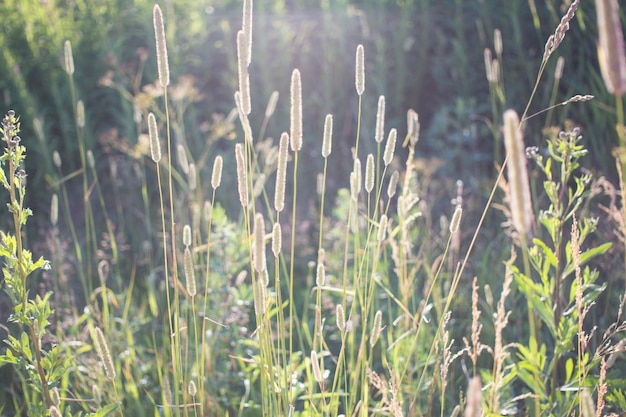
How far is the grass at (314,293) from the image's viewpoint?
4.99 ft

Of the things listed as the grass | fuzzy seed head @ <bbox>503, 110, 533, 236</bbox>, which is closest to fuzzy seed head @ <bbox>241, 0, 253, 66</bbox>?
the grass

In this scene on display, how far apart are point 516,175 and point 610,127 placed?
3573 mm

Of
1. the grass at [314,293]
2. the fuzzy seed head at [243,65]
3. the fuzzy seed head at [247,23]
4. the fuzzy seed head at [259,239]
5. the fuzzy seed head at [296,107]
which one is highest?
the fuzzy seed head at [247,23]

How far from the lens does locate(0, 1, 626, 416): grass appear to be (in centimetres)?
152

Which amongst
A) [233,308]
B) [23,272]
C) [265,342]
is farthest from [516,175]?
[233,308]

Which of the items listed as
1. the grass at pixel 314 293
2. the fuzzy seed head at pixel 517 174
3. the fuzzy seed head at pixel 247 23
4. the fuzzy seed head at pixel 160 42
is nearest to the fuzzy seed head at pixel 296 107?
the grass at pixel 314 293

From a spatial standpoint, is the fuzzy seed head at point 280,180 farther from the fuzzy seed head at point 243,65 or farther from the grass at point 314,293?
the fuzzy seed head at point 243,65

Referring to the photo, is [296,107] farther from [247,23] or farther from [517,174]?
[517,174]

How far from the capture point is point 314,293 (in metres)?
3.06

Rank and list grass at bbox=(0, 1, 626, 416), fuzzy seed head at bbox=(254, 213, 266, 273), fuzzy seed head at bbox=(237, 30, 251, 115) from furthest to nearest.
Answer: grass at bbox=(0, 1, 626, 416)
fuzzy seed head at bbox=(237, 30, 251, 115)
fuzzy seed head at bbox=(254, 213, 266, 273)

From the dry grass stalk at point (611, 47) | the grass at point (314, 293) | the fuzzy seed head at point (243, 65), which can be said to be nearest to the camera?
the dry grass stalk at point (611, 47)

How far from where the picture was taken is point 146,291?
336 cm

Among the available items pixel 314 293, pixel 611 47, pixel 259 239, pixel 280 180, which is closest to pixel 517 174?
pixel 611 47

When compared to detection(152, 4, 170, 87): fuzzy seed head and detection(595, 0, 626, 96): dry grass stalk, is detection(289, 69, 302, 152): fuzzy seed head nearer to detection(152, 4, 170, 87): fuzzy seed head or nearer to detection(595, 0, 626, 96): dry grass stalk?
detection(152, 4, 170, 87): fuzzy seed head
